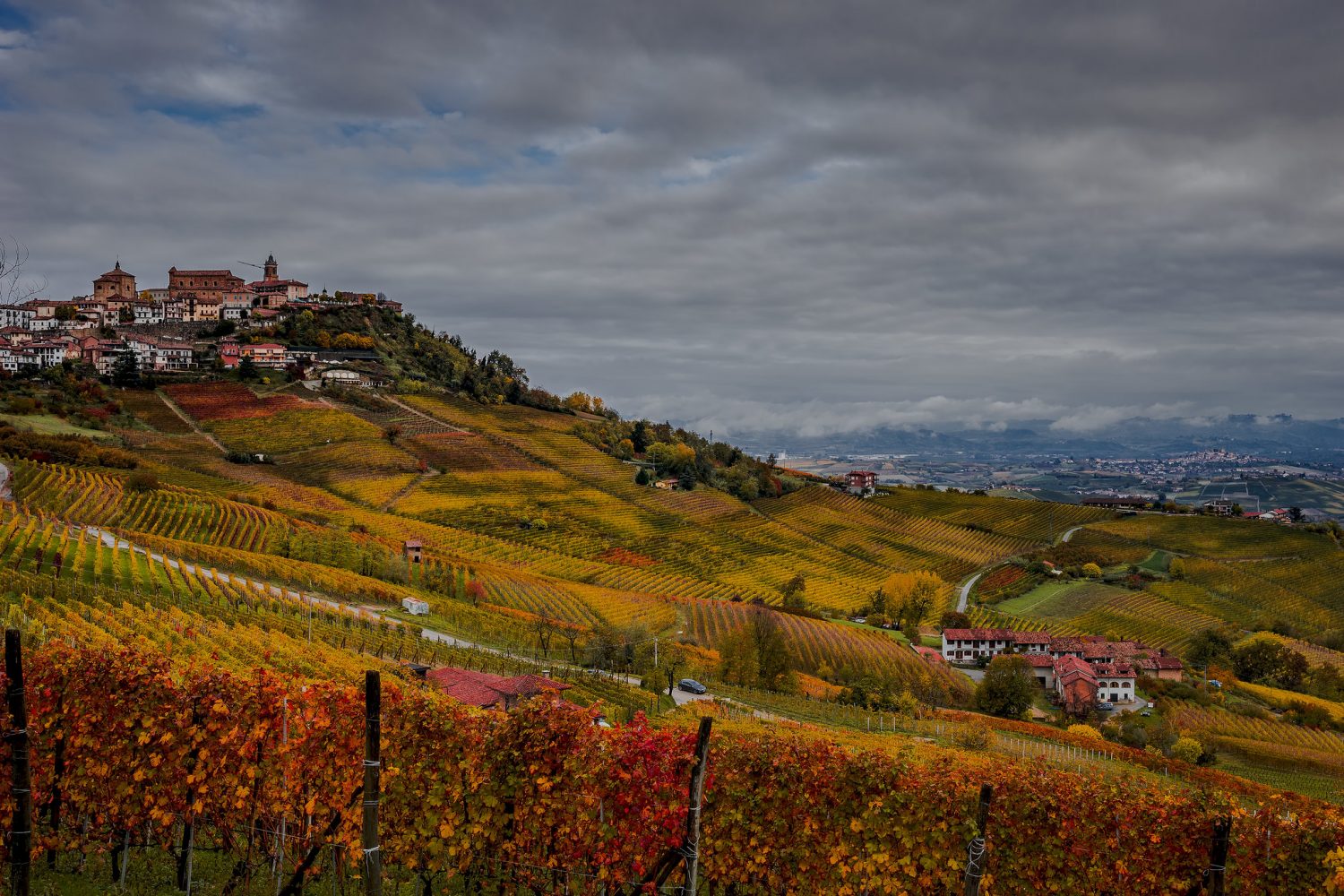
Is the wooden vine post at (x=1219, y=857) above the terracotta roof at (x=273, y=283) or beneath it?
beneath

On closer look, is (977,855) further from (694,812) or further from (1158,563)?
(1158,563)

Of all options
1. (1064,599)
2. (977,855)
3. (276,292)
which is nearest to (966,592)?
(1064,599)

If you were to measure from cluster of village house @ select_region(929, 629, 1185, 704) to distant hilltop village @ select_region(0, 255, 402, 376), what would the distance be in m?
116

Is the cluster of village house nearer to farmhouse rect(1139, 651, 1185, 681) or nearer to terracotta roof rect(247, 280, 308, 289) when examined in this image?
farmhouse rect(1139, 651, 1185, 681)

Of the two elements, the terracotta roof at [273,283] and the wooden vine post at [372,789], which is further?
the terracotta roof at [273,283]

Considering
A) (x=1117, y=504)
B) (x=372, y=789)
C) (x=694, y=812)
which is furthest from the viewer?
(x=1117, y=504)

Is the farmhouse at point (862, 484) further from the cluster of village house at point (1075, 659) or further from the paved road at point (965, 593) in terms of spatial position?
Result: the cluster of village house at point (1075, 659)

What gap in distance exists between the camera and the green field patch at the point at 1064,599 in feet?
305

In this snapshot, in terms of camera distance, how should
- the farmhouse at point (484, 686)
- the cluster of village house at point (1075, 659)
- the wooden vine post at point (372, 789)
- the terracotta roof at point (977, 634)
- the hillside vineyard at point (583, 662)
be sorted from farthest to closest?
the terracotta roof at point (977, 634)
the cluster of village house at point (1075, 659)
the farmhouse at point (484, 686)
the hillside vineyard at point (583, 662)
the wooden vine post at point (372, 789)

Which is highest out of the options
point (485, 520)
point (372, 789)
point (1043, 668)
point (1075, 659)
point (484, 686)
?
point (372, 789)

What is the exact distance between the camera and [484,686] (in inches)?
1172

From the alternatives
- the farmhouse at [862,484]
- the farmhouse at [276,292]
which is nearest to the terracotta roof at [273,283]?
the farmhouse at [276,292]

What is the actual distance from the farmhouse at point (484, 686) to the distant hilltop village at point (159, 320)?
12468cm

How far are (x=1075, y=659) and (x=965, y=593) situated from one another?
27761 millimetres
